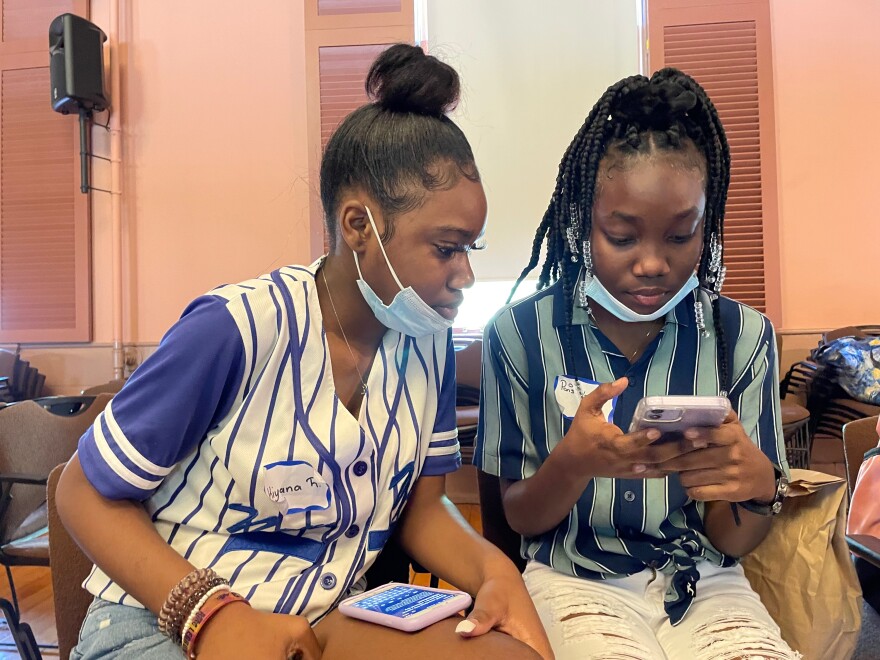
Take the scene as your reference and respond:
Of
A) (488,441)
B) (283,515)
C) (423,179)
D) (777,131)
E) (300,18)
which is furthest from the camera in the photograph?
(300,18)

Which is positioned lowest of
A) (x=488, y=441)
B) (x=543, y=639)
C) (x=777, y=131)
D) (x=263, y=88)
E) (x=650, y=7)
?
(x=543, y=639)

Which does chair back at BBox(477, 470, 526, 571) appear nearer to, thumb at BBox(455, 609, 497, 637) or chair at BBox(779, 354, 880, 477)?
thumb at BBox(455, 609, 497, 637)

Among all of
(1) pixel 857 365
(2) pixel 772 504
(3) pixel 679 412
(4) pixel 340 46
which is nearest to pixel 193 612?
(3) pixel 679 412

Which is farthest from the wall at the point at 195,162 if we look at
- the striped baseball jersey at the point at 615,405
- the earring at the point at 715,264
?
the earring at the point at 715,264

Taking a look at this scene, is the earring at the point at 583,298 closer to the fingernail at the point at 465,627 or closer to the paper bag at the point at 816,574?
the paper bag at the point at 816,574

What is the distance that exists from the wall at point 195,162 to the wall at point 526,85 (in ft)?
3.96

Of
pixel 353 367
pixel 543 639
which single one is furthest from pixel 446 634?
pixel 353 367

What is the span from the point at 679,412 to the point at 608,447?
0.15 meters

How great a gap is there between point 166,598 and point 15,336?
15.9 feet

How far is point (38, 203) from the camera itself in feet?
15.7

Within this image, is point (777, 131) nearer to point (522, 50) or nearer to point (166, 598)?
point (522, 50)

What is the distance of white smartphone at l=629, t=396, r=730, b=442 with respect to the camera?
889mm

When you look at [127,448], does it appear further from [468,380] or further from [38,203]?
[38,203]

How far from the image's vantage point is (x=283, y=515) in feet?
3.30
